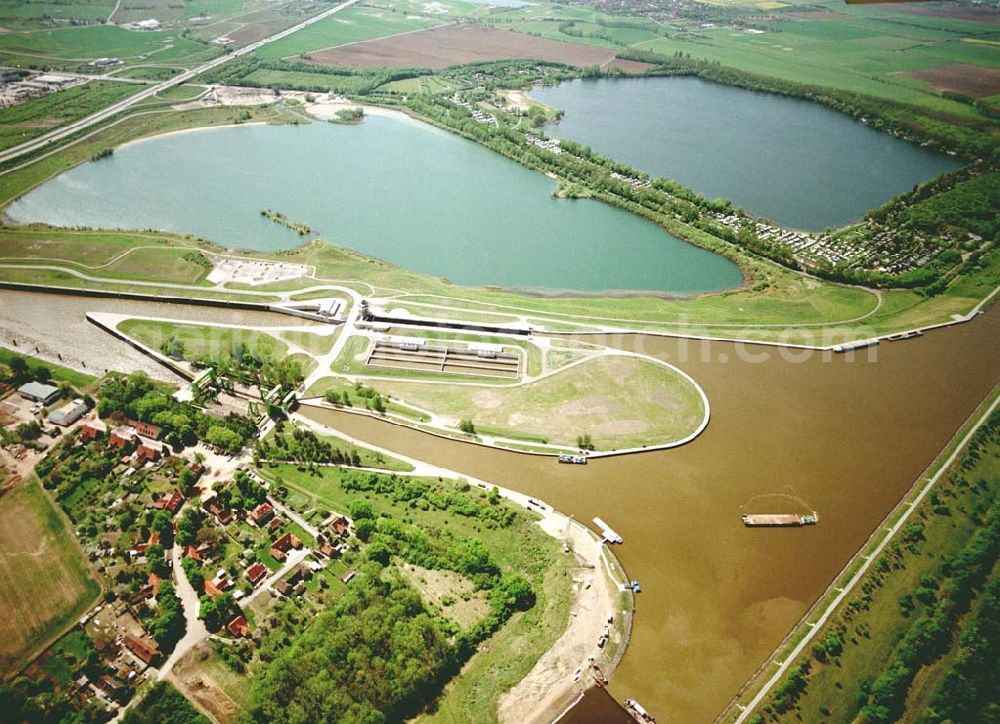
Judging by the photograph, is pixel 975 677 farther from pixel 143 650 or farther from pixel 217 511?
pixel 217 511

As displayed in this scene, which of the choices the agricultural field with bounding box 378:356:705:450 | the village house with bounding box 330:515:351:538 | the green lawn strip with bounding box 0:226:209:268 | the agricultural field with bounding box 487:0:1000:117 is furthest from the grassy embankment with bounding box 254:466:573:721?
the agricultural field with bounding box 487:0:1000:117

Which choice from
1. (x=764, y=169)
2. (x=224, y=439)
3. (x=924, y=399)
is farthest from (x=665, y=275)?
(x=224, y=439)

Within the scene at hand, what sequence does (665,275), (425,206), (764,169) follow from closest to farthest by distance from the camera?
(665,275), (425,206), (764,169)

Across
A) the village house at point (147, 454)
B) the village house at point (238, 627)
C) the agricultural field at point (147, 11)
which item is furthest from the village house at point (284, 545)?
the agricultural field at point (147, 11)

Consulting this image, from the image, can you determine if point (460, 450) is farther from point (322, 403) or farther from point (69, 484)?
point (69, 484)

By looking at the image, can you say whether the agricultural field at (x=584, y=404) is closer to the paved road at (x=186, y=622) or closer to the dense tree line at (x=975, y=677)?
the paved road at (x=186, y=622)

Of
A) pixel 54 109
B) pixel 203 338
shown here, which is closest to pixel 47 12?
pixel 54 109
